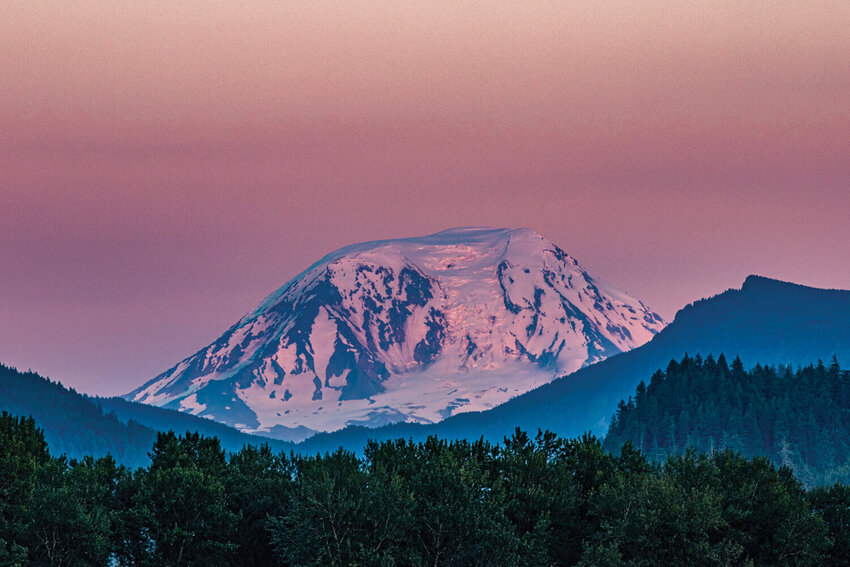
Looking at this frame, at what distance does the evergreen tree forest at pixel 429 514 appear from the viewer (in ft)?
447

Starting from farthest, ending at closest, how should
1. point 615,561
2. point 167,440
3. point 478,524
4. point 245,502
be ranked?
point 167,440 < point 245,502 < point 478,524 < point 615,561

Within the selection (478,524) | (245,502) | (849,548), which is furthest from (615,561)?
(245,502)

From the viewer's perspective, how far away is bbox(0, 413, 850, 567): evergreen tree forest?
136m

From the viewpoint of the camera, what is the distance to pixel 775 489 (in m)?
144

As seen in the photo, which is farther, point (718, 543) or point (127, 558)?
point (127, 558)

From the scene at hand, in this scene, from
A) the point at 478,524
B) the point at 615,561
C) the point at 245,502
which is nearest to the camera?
the point at 615,561

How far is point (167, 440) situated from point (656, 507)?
237 feet

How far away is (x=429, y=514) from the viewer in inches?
5630

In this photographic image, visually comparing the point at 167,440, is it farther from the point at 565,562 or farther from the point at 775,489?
the point at 775,489

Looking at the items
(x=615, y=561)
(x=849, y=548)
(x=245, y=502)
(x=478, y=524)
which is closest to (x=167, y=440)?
(x=245, y=502)

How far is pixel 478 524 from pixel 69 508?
4186 cm

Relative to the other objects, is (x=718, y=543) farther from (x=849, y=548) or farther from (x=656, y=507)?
(x=849, y=548)

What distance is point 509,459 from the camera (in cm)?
16188

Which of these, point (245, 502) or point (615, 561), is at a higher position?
point (245, 502)
